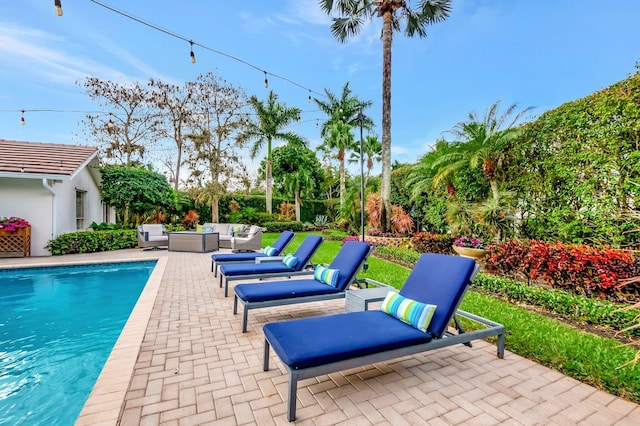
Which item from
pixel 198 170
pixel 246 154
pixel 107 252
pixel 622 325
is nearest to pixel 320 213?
pixel 246 154

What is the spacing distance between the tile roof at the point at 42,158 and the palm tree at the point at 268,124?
1160 centimetres

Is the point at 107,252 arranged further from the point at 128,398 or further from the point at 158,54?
the point at 128,398

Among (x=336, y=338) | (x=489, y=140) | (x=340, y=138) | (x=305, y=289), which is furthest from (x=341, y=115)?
(x=336, y=338)

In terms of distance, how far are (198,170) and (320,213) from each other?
1062 centimetres

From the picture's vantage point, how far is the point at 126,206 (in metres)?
14.1

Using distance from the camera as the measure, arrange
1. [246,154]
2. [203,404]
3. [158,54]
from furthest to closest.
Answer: [246,154] < [158,54] < [203,404]

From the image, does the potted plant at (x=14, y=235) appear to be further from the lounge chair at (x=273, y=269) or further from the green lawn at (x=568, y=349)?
the green lawn at (x=568, y=349)

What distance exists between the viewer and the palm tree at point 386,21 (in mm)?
11992

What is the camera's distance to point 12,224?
991 centimetres

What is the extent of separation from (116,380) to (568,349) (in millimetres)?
4453

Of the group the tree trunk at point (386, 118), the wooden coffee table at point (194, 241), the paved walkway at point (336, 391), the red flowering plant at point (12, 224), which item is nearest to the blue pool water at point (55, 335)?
the paved walkway at point (336, 391)

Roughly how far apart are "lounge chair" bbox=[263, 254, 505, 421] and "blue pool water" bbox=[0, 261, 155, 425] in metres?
1.90

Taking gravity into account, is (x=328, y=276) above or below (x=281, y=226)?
below

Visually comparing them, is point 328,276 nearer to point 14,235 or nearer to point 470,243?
point 470,243
